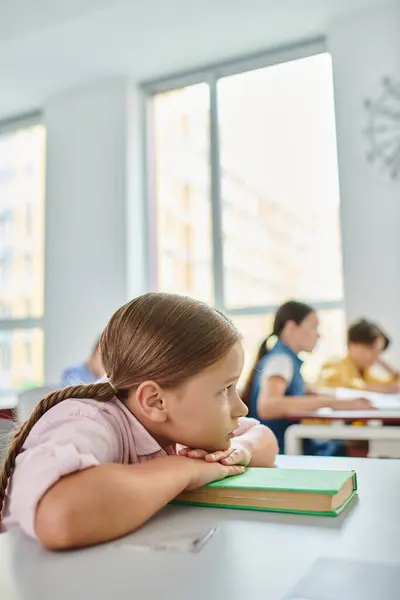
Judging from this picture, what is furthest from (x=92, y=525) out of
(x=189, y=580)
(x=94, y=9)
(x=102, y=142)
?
(x=102, y=142)

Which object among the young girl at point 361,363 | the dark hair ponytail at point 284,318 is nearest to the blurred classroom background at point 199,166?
the young girl at point 361,363

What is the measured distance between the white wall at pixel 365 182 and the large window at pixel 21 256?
8.57 feet

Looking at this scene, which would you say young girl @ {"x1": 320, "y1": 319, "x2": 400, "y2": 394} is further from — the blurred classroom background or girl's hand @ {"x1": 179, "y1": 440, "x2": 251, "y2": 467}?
girl's hand @ {"x1": 179, "y1": 440, "x2": 251, "y2": 467}

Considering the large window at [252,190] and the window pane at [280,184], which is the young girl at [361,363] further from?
the window pane at [280,184]

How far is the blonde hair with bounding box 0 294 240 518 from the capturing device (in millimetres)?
784

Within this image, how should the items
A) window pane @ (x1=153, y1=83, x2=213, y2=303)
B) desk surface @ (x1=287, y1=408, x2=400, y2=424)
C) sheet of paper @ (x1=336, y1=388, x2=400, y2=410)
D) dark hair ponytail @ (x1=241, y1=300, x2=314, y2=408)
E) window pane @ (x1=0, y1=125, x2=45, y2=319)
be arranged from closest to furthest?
desk surface @ (x1=287, y1=408, x2=400, y2=424), sheet of paper @ (x1=336, y1=388, x2=400, y2=410), dark hair ponytail @ (x1=241, y1=300, x2=314, y2=408), window pane @ (x1=153, y1=83, x2=213, y2=303), window pane @ (x1=0, y1=125, x2=45, y2=319)

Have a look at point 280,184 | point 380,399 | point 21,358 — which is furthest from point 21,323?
point 380,399

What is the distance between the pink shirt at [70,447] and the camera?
2.11ft

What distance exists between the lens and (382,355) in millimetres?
3834

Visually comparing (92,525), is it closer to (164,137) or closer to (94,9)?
(94,9)

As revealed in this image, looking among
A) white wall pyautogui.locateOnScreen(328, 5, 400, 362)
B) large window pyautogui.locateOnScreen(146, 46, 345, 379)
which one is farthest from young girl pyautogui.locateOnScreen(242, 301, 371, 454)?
large window pyautogui.locateOnScreen(146, 46, 345, 379)

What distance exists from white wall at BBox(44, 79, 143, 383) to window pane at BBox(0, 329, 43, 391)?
0.19 m

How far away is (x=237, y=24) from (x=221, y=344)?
12.6 feet

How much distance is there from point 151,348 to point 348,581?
1.22 ft
